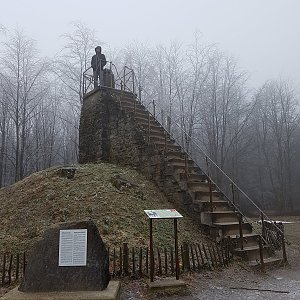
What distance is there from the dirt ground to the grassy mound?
169 centimetres

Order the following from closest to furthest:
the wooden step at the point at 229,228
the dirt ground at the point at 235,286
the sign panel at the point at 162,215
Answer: the dirt ground at the point at 235,286
the sign panel at the point at 162,215
the wooden step at the point at 229,228

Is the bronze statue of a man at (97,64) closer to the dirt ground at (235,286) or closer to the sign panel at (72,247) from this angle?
the dirt ground at (235,286)

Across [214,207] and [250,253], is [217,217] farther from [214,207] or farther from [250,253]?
[250,253]

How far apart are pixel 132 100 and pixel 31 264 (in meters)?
11.8

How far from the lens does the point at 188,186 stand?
10.9m

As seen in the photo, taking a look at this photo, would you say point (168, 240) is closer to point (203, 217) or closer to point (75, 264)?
A: point (203, 217)

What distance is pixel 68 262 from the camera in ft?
18.0

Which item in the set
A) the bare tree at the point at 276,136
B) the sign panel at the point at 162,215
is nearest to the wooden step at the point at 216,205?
the sign panel at the point at 162,215

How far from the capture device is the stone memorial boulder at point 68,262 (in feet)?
17.6

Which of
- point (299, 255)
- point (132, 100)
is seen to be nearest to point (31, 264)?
point (299, 255)

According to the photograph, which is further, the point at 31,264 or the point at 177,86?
the point at 177,86

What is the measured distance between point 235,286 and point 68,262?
3554 millimetres

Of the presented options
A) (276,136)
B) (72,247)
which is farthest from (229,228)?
(276,136)

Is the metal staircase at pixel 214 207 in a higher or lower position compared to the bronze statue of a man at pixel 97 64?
lower
